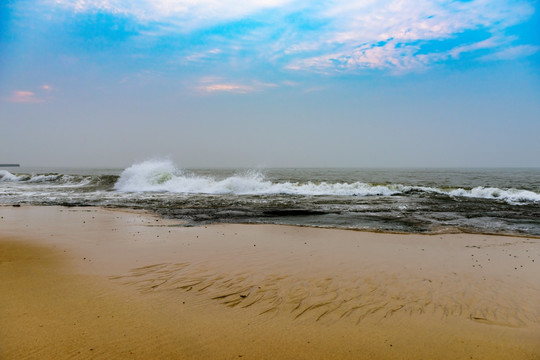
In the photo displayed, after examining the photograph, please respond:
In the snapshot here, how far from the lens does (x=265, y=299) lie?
4598mm

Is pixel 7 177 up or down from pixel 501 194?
up

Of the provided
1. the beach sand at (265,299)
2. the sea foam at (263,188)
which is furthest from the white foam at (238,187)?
the beach sand at (265,299)

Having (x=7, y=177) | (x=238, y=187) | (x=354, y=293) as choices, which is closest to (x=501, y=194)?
(x=238, y=187)

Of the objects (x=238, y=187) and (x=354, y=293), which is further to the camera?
(x=238, y=187)

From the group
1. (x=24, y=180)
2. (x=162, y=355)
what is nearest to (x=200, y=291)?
(x=162, y=355)

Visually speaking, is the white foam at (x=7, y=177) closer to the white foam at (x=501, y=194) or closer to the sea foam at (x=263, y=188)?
the sea foam at (x=263, y=188)

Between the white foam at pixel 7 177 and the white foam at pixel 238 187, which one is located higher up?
the white foam at pixel 7 177

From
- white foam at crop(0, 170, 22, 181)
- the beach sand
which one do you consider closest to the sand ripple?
the beach sand

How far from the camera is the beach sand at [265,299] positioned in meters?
3.35

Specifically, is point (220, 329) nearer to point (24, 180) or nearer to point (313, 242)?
point (313, 242)

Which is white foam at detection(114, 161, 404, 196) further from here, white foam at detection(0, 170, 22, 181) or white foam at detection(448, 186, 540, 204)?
white foam at detection(0, 170, 22, 181)

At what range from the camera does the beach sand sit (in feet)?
11.0

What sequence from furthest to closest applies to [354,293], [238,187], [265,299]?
[238,187], [354,293], [265,299]

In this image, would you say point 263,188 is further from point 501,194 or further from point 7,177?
point 7,177
